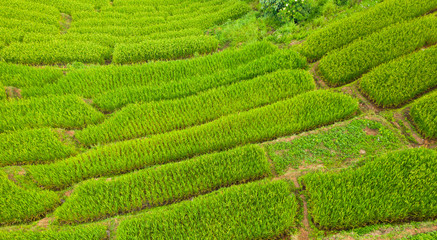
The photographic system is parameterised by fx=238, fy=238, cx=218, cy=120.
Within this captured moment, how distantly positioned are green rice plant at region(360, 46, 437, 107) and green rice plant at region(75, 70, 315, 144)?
1645 mm

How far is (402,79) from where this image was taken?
6.59 m

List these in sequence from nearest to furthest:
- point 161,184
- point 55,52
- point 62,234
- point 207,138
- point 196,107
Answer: point 62,234 → point 161,184 → point 207,138 → point 196,107 → point 55,52

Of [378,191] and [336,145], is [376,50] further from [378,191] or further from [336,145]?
[378,191]

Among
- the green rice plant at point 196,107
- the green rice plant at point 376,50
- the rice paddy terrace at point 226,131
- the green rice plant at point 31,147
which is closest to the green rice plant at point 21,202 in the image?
the rice paddy terrace at point 226,131

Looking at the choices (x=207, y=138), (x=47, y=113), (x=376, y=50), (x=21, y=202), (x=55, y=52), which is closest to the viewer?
(x=21, y=202)

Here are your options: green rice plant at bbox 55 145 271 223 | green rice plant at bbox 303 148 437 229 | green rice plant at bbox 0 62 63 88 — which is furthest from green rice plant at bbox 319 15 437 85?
green rice plant at bbox 0 62 63 88

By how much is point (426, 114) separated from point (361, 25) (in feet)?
13.4

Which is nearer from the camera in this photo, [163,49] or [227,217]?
[227,217]

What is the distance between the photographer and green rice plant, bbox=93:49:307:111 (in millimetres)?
7684

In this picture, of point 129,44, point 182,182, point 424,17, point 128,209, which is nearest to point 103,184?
point 128,209

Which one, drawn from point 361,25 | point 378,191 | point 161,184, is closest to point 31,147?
point 161,184

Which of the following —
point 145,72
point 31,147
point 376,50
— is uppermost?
point 376,50

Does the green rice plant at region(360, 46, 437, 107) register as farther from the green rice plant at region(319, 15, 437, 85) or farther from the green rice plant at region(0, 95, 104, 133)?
the green rice plant at region(0, 95, 104, 133)

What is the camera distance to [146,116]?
7129 millimetres
